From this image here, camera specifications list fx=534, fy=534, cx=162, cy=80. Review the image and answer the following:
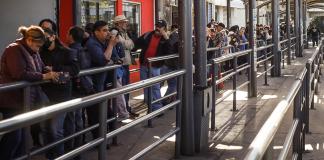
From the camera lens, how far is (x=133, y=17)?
14219 millimetres

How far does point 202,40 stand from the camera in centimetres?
630

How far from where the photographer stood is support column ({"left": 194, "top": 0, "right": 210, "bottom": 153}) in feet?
20.3

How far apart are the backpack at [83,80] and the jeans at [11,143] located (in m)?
1.28

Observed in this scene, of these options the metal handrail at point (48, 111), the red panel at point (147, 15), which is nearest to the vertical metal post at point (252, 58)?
the red panel at point (147, 15)

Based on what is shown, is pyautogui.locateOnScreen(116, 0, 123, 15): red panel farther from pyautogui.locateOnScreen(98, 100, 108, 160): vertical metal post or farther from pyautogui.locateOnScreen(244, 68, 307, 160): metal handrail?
pyautogui.locateOnScreen(244, 68, 307, 160): metal handrail

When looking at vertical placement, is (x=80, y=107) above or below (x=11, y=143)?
above

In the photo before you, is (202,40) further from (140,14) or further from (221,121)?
(140,14)

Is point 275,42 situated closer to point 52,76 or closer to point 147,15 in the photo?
point 147,15

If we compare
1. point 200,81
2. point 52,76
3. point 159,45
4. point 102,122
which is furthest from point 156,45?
point 102,122

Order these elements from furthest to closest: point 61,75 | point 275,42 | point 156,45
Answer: point 275,42 < point 156,45 < point 61,75

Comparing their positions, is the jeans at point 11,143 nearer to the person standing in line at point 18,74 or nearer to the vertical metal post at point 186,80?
the person standing in line at point 18,74

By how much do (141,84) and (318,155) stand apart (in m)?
2.73

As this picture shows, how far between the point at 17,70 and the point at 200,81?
89.6 inches

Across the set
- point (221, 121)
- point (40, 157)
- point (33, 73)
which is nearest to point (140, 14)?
point (221, 121)
